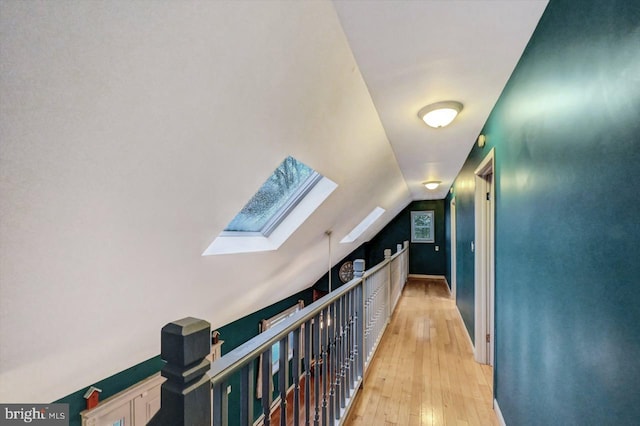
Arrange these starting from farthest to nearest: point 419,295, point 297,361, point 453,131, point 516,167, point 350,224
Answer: point 419,295 < point 350,224 < point 453,131 < point 516,167 < point 297,361

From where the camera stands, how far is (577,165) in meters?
1.03

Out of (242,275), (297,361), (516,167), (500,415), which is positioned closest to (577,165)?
(516,167)

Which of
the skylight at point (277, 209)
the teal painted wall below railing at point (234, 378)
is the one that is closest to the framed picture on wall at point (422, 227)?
the teal painted wall below railing at point (234, 378)

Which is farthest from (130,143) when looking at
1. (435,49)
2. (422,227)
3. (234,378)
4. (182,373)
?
(422,227)

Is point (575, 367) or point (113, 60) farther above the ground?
point (113, 60)

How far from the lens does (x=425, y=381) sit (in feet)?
8.31

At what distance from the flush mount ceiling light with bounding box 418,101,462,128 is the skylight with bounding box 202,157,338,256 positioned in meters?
1.04

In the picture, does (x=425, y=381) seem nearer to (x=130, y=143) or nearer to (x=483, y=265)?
(x=483, y=265)

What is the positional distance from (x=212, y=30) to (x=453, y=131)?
8.24ft

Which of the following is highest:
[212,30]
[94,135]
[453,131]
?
[453,131]

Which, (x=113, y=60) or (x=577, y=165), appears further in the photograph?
(x=577, y=165)

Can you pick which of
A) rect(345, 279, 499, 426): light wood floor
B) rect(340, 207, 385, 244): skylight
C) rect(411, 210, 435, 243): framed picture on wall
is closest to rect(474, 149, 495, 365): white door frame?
rect(345, 279, 499, 426): light wood floor

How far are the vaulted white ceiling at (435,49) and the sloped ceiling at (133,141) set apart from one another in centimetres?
3

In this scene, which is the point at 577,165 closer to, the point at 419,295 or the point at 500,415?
the point at 500,415
